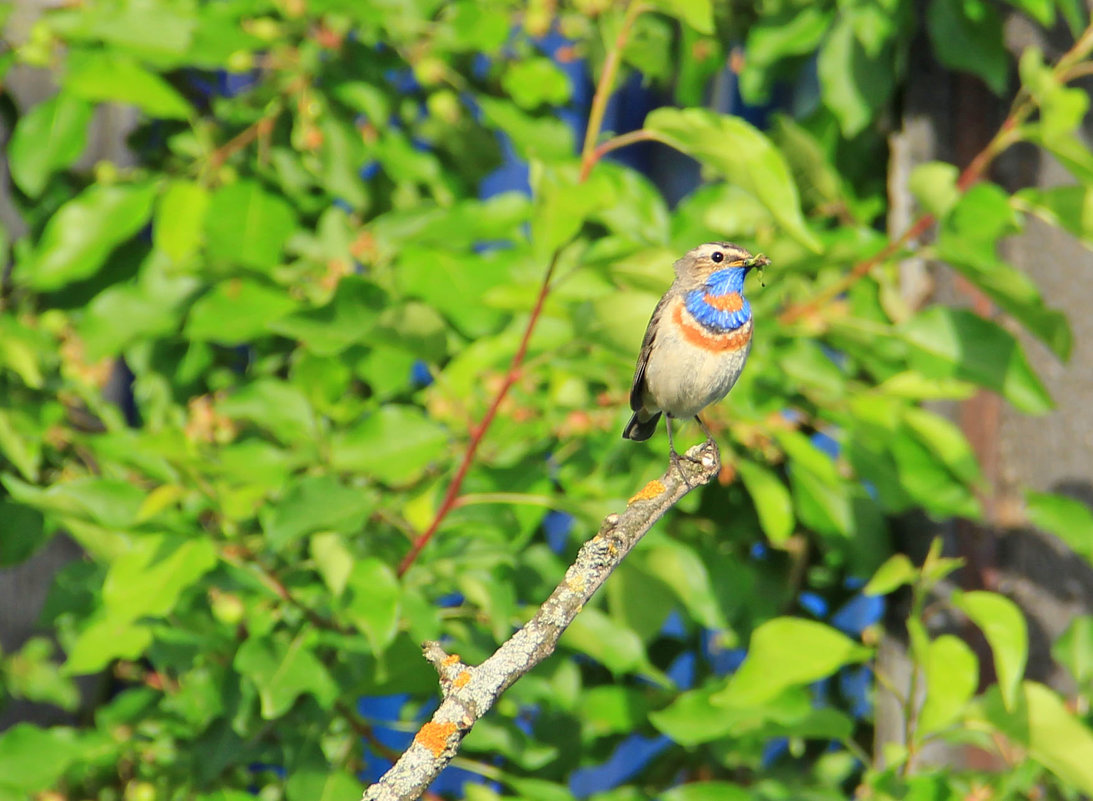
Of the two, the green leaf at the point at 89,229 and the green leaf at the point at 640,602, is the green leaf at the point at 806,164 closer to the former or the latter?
the green leaf at the point at 640,602

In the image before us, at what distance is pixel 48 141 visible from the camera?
2.76m

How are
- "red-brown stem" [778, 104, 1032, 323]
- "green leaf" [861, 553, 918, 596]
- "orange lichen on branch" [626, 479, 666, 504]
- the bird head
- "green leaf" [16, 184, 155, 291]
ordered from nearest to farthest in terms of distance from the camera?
"orange lichen on branch" [626, 479, 666, 504] < the bird head < "green leaf" [861, 553, 918, 596] < "red-brown stem" [778, 104, 1032, 323] < "green leaf" [16, 184, 155, 291]

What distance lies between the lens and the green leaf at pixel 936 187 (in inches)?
94.7

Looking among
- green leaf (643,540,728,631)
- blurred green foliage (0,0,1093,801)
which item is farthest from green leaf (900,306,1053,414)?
green leaf (643,540,728,631)

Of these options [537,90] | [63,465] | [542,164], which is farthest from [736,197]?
[63,465]

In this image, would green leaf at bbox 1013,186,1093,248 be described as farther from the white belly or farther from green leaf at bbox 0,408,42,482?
green leaf at bbox 0,408,42,482

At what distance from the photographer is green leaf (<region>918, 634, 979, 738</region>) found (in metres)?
2.20

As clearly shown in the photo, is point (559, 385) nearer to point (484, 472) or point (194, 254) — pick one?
point (484, 472)

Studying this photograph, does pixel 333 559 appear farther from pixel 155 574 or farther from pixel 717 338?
pixel 717 338

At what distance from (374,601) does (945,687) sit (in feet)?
3.35

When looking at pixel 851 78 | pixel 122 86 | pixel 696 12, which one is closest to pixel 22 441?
pixel 122 86

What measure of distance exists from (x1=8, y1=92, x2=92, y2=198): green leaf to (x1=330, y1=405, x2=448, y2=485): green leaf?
3.49 feet

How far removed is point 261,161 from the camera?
9.37 feet

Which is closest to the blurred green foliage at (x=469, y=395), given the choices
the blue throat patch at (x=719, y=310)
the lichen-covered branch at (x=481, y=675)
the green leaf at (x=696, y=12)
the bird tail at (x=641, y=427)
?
the green leaf at (x=696, y=12)
